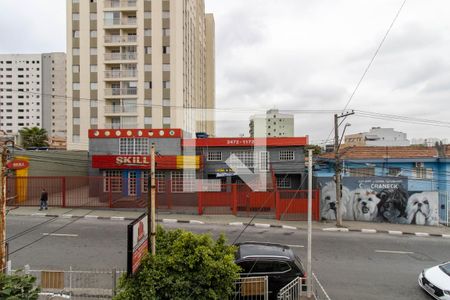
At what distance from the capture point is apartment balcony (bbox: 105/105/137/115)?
40469mm

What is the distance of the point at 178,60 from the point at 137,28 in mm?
7472

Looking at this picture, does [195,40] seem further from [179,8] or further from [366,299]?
[366,299]

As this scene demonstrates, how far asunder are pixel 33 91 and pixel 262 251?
12319cm

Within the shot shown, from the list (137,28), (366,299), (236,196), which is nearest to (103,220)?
(236,196)

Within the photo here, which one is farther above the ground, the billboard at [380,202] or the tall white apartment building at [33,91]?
the tall white apartment building at [33,91]

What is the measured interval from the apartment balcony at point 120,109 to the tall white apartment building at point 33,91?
70329 millimetres

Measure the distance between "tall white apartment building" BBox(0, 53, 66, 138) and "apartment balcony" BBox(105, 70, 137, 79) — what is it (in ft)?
228

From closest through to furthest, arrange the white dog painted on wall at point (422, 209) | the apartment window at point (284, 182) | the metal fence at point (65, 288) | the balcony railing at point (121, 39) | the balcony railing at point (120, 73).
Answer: the metal fence at point (65, 288) → the white dog painted on wall at point (422, 209) → the apartment window at point (284, 182) → the balcony railing at point (120, 73) → the balcony railing at point (121, 39)

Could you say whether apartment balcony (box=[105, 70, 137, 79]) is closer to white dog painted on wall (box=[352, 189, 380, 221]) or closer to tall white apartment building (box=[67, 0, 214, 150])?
tall white apartment building (box=[67, 0, 214, 150])

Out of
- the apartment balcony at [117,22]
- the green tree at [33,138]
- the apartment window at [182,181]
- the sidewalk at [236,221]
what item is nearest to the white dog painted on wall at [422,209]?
the sidewalk at [236,221]

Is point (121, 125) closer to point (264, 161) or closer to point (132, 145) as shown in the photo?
point (132, 145)

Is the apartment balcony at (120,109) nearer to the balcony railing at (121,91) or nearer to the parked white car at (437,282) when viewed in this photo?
the balcony railing at (121,91)

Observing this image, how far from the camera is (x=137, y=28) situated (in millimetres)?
41250

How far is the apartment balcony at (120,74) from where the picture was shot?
41094mm
